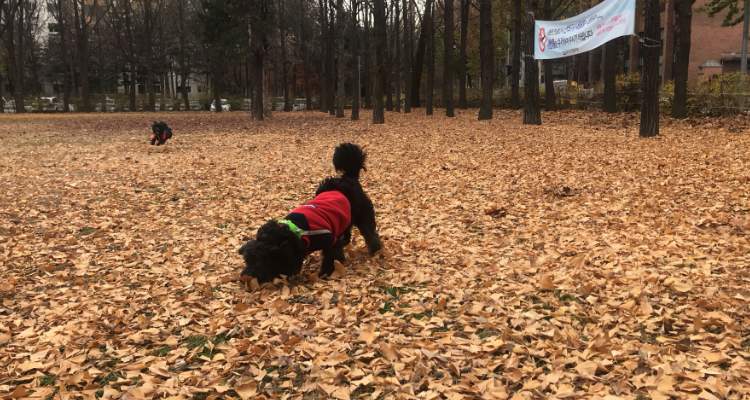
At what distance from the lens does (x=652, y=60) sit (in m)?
12.9

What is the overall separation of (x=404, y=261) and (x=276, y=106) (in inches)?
1688

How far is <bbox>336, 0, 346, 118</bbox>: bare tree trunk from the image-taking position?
90.4 ft

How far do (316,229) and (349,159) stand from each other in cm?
74

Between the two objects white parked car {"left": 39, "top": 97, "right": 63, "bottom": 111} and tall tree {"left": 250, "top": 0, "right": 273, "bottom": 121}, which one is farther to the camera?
white parked car {"left": 39, "top": 97, "right": 63, "bottom": 111}

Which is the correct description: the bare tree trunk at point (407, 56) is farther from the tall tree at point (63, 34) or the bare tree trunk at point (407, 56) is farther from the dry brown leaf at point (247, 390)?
the dry brown leaf at point (247, 390)

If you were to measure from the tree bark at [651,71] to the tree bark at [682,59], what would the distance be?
4.27 meters

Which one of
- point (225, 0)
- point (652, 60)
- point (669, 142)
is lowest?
point (669, 142)

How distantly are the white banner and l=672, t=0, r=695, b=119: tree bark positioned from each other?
3.53 metres

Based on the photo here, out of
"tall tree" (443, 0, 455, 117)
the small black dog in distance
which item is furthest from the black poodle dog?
"tall tree" (443, 0, 455, 117)

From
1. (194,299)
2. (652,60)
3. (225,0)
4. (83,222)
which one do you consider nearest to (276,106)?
(225,0)

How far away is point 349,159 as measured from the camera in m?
4.96

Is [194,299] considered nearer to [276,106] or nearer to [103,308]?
[103,308]

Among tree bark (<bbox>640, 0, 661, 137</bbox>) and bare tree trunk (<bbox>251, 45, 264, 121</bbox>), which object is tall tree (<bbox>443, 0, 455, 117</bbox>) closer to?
bare tree trunk (<bbox>251, 45, 264, 121</bbox>)

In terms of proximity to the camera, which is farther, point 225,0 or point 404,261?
point 225,0
